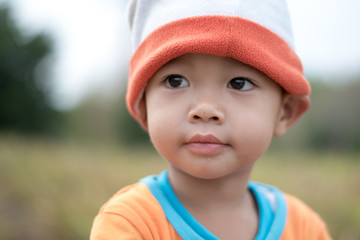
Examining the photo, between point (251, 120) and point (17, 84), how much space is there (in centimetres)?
843

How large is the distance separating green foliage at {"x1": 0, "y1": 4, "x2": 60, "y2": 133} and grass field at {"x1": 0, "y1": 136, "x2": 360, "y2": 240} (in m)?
3.31

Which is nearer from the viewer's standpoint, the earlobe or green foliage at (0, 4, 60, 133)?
the earlobe

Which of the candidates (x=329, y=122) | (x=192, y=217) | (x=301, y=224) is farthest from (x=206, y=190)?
(x=329, y=122)

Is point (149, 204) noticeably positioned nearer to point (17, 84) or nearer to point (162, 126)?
point (162, 126)

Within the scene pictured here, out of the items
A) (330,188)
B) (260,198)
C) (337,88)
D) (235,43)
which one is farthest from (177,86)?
(337,88)

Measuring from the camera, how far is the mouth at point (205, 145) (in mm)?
1479

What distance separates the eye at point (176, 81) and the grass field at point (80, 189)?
211 centimetres

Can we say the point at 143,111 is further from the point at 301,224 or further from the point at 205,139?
the point at 301,224

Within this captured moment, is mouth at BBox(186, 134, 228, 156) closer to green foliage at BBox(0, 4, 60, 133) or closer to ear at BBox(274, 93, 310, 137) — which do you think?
ear at BBox(274, 93, 310, 137)

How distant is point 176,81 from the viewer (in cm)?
158

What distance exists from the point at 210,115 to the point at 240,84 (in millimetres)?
221

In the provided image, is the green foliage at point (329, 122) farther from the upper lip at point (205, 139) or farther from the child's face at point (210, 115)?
the upper lip at point (205, 139)

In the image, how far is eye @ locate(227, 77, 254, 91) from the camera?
1.57 metres

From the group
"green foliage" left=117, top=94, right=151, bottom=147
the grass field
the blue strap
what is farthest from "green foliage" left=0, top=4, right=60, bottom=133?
Answer: the blue strap
